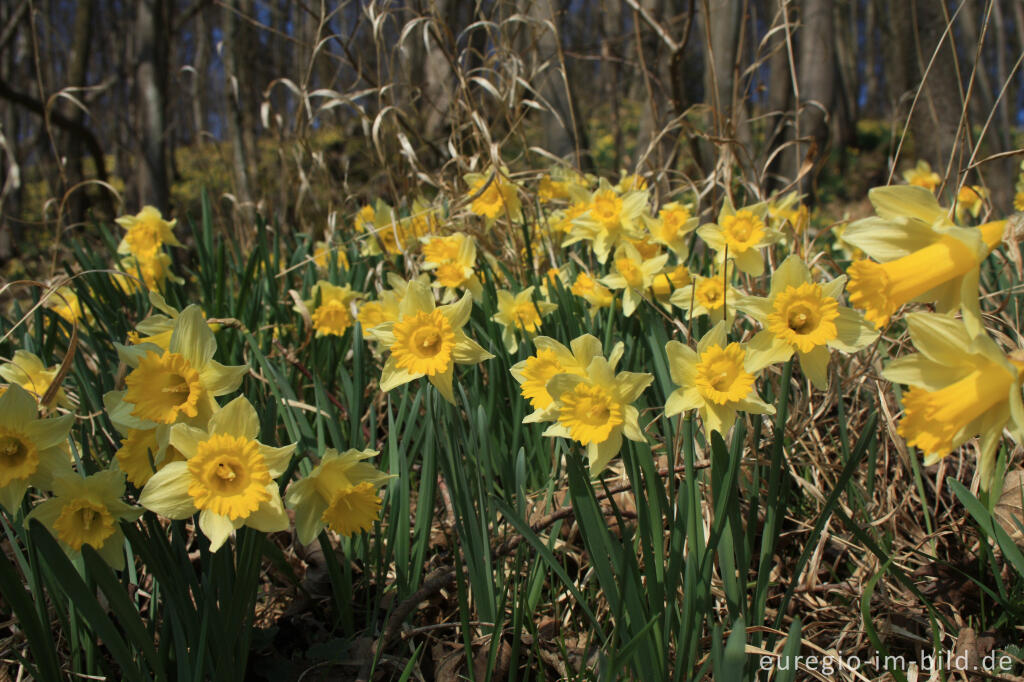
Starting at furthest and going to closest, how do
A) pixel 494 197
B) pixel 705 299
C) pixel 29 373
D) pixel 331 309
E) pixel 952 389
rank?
1. pixel 494 197
2. pixel 331 309
3. pixel 705 299
4. pixel 29 373
5. pixel 952 389

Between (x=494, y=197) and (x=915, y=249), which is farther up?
(x=915, y=249)

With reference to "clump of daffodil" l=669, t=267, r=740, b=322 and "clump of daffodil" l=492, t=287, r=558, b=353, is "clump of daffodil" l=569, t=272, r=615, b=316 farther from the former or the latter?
"clump of daffodil" l=669, t=267, r=740, b=322

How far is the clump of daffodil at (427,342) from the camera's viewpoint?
1.11 metres

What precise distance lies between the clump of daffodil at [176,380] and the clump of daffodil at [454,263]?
2.71ft

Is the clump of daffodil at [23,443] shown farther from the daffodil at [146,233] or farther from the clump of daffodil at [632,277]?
the daffodil at [146,233]

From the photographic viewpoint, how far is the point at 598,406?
97 centimetres

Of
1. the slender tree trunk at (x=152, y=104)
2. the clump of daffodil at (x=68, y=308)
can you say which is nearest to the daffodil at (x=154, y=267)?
the clump of daffodil at (x=68, y=308)

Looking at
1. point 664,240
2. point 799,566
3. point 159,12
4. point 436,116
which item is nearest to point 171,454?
point 799,566

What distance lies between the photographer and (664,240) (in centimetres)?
181

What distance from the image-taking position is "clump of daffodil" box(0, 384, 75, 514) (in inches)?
36.2

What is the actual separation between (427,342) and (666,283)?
0.80 metres

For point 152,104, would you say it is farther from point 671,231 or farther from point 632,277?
point 632,277

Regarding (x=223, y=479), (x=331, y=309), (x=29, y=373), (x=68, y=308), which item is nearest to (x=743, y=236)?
(x=331, y=309)

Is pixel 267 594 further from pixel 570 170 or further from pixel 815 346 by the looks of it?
pixel 570 170
